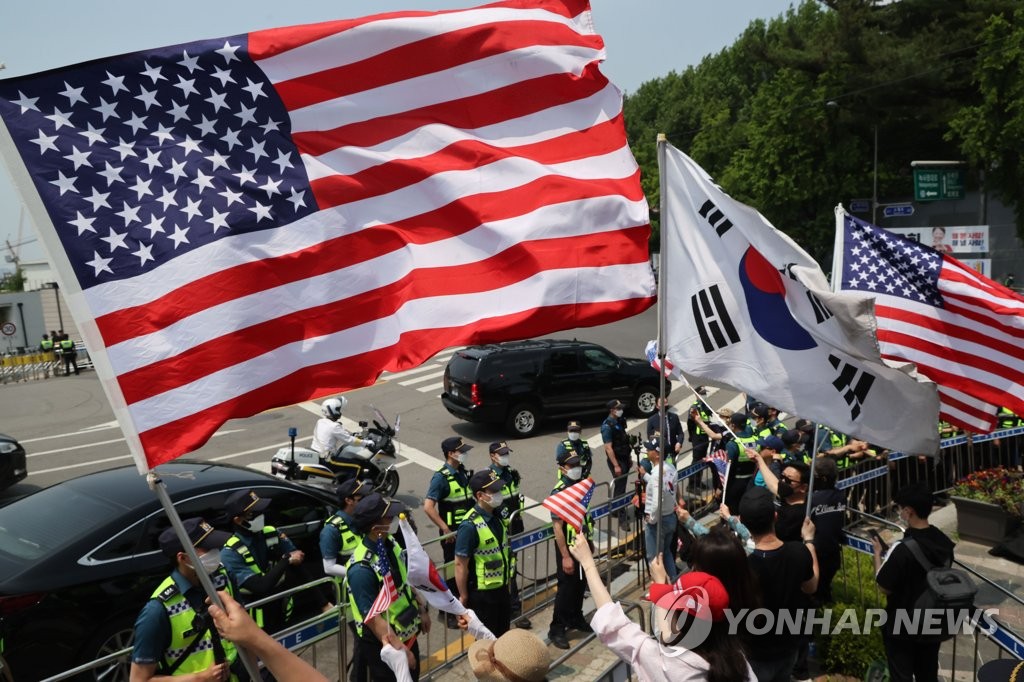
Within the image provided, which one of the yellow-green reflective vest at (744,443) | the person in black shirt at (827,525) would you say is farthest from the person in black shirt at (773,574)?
the yellow-green reflective vest at (744,443)

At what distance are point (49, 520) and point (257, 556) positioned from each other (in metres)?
1.75

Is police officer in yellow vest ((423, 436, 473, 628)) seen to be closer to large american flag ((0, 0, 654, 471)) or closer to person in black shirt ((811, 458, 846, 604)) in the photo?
person in black shirt ((811, 458, 846, 604))

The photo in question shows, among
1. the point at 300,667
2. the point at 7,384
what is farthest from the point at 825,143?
the point at 300,667

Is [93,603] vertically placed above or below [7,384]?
above

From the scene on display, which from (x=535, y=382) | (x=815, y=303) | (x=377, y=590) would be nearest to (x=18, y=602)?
(x=377, y=590)

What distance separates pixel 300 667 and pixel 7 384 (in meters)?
29.3

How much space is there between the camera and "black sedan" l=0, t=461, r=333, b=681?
20.3ft

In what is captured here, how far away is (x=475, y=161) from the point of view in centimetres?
472

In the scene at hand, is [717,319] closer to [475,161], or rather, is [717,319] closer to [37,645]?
[475,161]

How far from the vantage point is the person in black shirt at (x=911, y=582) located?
5.50m

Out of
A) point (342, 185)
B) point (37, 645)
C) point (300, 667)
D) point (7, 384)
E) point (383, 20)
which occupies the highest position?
point (383, 20)

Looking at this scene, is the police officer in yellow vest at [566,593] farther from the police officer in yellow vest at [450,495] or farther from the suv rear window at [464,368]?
the suv rear window at [464,368]

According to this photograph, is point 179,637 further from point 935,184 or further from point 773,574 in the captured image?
point 935,184

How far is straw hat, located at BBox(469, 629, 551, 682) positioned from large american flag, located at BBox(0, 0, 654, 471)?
4.50ft
